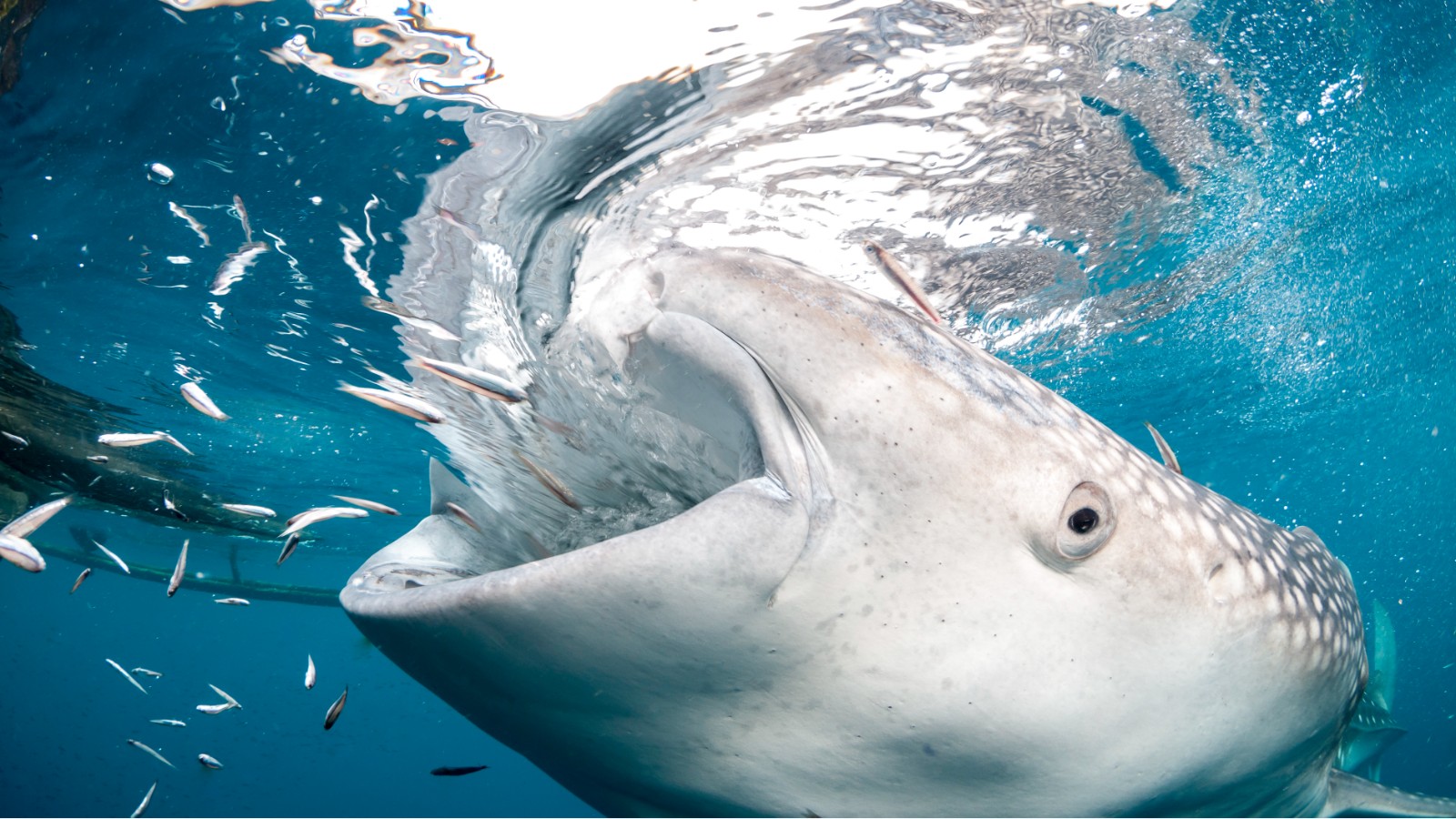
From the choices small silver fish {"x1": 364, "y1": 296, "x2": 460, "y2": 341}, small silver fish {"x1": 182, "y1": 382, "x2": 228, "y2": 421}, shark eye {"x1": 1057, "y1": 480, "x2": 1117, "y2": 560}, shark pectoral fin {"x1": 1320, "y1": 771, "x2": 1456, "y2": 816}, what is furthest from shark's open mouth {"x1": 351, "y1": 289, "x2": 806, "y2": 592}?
small silver fish {"x1": 364, "y1": 296, "x2": 460, "y2": 341}

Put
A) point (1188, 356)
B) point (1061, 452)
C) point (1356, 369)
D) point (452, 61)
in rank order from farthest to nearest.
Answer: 1. point (1356, 369)
2. point (1188, 356)
3. point (452, 61)
4. point (1061, 452)

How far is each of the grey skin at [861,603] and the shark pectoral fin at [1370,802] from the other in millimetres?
2293

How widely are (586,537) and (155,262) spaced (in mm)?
6607

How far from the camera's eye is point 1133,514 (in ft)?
5.55

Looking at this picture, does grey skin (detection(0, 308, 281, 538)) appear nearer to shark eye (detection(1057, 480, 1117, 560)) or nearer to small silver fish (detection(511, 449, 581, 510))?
small silver fish (detection(511, 449, 581, 510))

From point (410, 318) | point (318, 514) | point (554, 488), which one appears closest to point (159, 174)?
point (410, 318)

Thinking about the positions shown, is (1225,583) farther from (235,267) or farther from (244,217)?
(235,267)

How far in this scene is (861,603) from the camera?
4.93ft

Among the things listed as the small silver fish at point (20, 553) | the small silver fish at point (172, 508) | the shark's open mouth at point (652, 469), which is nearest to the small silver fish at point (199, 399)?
the small silver fish at point (20, 553)

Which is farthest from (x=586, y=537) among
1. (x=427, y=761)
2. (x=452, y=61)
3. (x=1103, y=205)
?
(x=427, y=761)

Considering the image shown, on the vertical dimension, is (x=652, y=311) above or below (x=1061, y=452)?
below

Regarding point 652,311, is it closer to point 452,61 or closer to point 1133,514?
point 1133,514

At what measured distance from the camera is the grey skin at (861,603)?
55.2 inches

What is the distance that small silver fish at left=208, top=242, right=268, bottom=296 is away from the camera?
6.26 m
